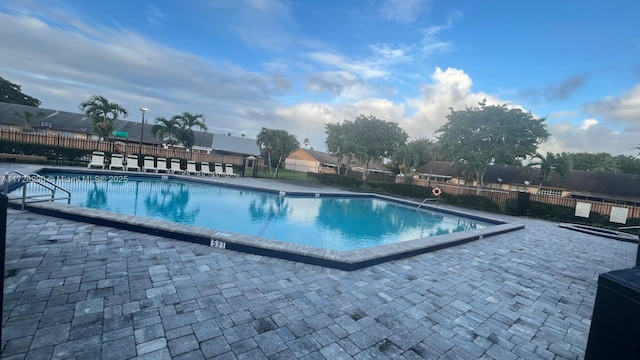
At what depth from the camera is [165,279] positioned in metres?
3.31

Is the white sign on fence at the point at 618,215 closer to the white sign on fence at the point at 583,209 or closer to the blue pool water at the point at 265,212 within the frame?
the white sign on fence at the point at 583,209

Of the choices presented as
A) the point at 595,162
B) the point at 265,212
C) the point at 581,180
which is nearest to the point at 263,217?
the point at 265,212

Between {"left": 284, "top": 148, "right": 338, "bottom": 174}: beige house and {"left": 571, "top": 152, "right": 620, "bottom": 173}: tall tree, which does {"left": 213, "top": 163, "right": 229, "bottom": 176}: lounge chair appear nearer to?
{"left": 284, "top": 148, "right": 338, "bottom": 174}: beige house

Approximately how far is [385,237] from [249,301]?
671 centimetres

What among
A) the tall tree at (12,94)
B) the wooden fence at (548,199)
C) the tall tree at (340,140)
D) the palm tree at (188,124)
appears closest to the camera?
the wooden fence at (548,199)

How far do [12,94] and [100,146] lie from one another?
37.3 metres

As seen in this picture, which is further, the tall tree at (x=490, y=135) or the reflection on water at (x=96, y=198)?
the tall tree at (x=490, y=135)

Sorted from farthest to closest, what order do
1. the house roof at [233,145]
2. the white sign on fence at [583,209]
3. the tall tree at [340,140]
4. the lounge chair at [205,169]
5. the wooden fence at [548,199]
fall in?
the house roof at [233,145], the tall tree at [340,140], the lounge chair at [205,169], the white sign on fence at [583,209], the wooden fence at [548,199]

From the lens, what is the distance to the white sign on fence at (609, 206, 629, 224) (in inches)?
486

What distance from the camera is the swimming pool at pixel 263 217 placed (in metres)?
4.88

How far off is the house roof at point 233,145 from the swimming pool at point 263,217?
2008 cm

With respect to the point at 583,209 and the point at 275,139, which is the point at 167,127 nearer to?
the point at 275,139

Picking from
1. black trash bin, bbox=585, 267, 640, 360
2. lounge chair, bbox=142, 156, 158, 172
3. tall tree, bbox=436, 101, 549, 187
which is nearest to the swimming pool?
lounge chair, bbox=142, 156, 158, 172

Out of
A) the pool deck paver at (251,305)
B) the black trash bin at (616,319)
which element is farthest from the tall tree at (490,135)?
the black trash bin at (616,319)
